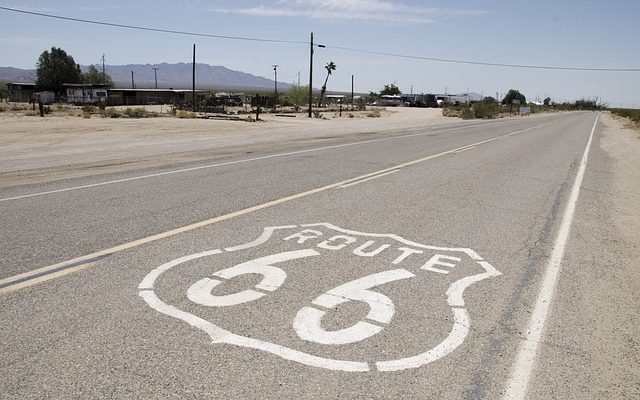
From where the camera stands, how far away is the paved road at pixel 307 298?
3.09 metres

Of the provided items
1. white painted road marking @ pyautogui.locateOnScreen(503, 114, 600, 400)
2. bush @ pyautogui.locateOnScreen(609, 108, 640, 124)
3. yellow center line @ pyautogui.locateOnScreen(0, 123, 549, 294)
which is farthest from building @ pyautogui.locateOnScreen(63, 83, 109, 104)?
white painted road marking @ pyautogui.locateOnScreen(503, 114, 600, 400)

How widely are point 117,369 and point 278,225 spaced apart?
3.58 meters

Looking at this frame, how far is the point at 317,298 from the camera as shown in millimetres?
4230

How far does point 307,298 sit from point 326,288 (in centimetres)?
27

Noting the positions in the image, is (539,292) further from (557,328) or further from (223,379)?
(223,379)

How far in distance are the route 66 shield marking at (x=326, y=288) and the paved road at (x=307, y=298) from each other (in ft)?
0.06

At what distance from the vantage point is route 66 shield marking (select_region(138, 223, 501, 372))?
3.45 metres

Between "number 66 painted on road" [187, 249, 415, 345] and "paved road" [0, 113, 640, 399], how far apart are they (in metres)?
0.02

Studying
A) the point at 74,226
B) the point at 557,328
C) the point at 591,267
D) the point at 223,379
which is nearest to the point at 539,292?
the point at 557,328

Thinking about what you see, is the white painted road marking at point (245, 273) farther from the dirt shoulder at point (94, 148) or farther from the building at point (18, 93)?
the building at point (18, 93)

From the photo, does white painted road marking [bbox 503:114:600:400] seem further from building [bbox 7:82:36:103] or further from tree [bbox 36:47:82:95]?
tree [bbox 36:47:82:95]

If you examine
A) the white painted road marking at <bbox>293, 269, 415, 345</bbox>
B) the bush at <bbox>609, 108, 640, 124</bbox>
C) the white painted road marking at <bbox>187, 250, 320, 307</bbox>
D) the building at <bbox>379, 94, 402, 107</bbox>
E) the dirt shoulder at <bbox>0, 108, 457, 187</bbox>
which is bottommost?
the white painted road marking at <bbox>293, 269, 415, 345</bbox>

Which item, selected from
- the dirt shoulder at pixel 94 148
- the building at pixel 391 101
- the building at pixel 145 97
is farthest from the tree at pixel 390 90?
the dirt shoulder at pixel 94 148

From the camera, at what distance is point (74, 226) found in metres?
6.20
